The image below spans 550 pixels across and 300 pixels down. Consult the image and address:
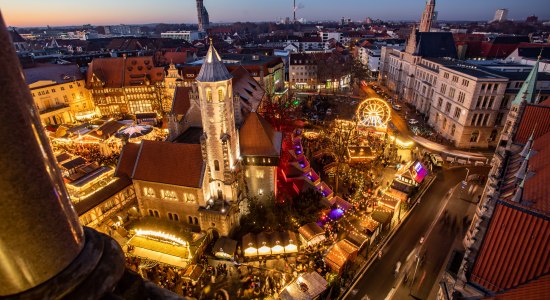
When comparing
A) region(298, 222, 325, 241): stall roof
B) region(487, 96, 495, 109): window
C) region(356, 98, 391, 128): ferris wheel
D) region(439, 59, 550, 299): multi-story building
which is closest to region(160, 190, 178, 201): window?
region(298, 222, 325, 241): stall roof

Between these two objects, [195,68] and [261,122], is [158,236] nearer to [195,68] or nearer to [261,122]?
[261,122]

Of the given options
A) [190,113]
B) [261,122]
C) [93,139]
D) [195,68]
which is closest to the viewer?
[261,122]

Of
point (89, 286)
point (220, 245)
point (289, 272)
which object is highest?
point (89, 286)

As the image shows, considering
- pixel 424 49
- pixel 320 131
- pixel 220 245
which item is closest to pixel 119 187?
pixel 220 245

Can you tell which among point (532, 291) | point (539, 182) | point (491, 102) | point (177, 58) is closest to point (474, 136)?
point (491, 102)

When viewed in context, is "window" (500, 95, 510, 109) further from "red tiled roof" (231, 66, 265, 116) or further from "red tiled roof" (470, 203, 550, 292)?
"red tiled roof" (470, 203, 550, 292)
